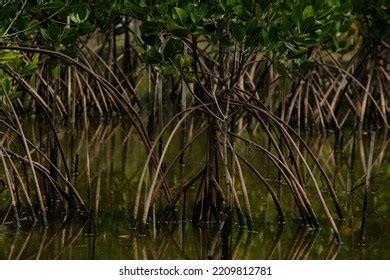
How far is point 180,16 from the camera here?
7051 mm

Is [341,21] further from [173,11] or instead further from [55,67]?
[173,11]

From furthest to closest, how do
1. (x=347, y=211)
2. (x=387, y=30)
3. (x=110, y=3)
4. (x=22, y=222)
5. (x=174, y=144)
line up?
(x=387, y=30), (x=174, y=144), (x=110, y=3), (x=347, y=211), (x=22, y=222)

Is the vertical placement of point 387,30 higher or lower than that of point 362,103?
higher

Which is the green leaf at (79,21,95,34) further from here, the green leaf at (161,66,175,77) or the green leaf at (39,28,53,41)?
the green leaf at (161,66,175,77)

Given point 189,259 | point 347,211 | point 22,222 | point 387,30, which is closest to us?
point 189,259

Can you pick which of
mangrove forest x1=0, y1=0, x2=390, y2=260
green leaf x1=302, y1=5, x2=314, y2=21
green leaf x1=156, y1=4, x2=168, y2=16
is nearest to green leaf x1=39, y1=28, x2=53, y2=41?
mangrove forest x1=0, y1=0, x2=390, y2=260

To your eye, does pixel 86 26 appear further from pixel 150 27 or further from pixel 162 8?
pixel 162 8

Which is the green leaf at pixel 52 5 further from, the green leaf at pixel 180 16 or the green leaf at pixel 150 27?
the green leaf at pixel 180 16

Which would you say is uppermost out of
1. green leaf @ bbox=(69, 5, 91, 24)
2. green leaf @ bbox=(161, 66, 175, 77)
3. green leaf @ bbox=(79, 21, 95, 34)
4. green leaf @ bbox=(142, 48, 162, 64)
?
green leaf @ bbox=(69, 5, 91, 24)

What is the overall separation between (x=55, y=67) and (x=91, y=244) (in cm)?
178

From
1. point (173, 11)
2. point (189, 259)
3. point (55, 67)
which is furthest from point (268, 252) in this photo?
point (55, 67)

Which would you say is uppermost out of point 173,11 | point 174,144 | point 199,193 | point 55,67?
point 173,11

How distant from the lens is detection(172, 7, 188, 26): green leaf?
704cm

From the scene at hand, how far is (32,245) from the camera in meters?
6.99
